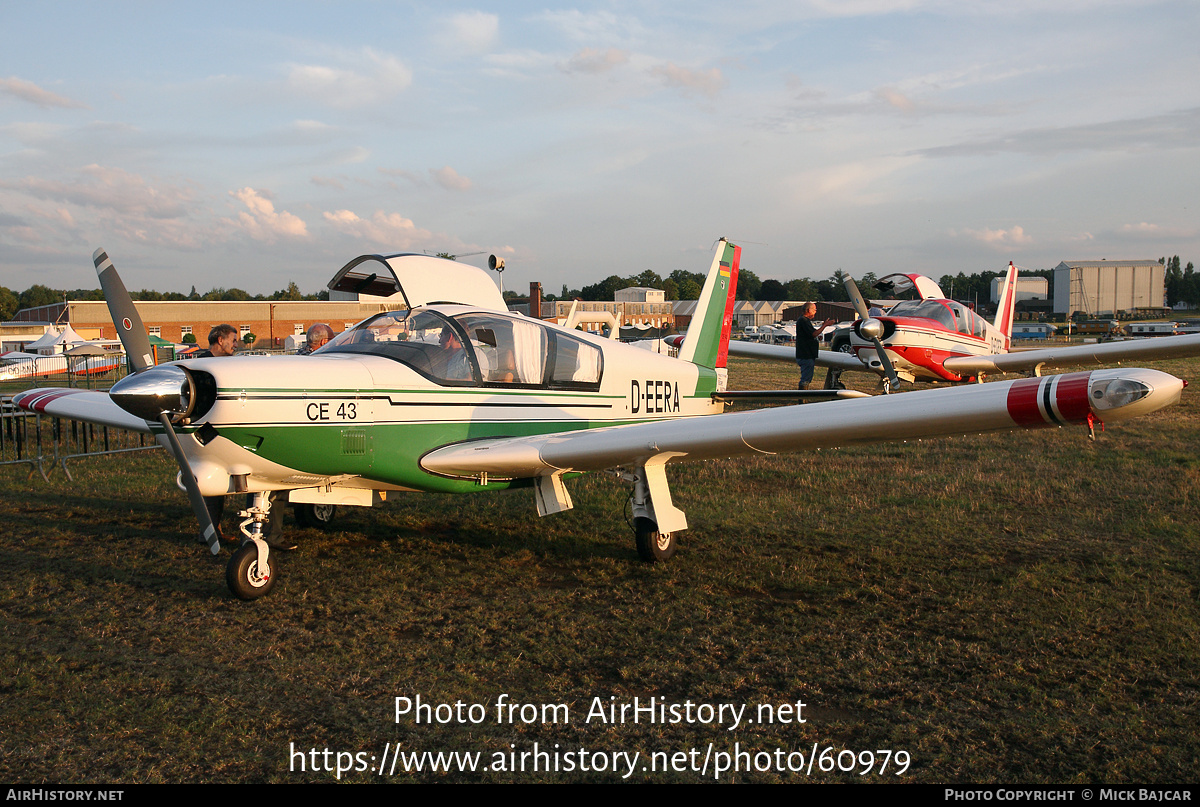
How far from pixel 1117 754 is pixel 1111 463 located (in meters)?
7.13

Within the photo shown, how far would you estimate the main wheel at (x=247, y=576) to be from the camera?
15.5 feet

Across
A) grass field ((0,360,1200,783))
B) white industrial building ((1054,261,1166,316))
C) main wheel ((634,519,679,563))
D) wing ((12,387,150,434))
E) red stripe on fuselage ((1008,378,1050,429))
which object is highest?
Result: white industrial building ((1054,261,1166,316))

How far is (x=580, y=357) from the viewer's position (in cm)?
632

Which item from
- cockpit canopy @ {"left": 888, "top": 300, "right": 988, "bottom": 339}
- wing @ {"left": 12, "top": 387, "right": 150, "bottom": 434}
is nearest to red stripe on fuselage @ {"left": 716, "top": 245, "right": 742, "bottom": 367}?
wing @ {"left": 12, "top": 387, "right": 150, "bottom": 434}

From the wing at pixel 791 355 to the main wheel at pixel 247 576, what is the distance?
1280 centimetres

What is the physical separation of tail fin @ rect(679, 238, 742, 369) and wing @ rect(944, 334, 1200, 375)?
5.46 meters

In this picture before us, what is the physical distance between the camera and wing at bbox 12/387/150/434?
6805mm

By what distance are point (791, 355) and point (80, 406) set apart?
14.3m

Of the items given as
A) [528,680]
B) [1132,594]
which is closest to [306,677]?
[528,680]

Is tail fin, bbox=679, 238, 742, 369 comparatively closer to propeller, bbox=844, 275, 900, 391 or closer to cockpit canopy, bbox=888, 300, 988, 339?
propeller, bbox=844, 275, 900, 391

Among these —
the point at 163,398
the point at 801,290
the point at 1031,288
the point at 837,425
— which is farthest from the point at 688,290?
the point at 163,398

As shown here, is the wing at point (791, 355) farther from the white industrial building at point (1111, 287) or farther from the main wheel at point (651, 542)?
the white industrial building at point (1111, 287)

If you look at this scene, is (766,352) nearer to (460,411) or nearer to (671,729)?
(460,411)
